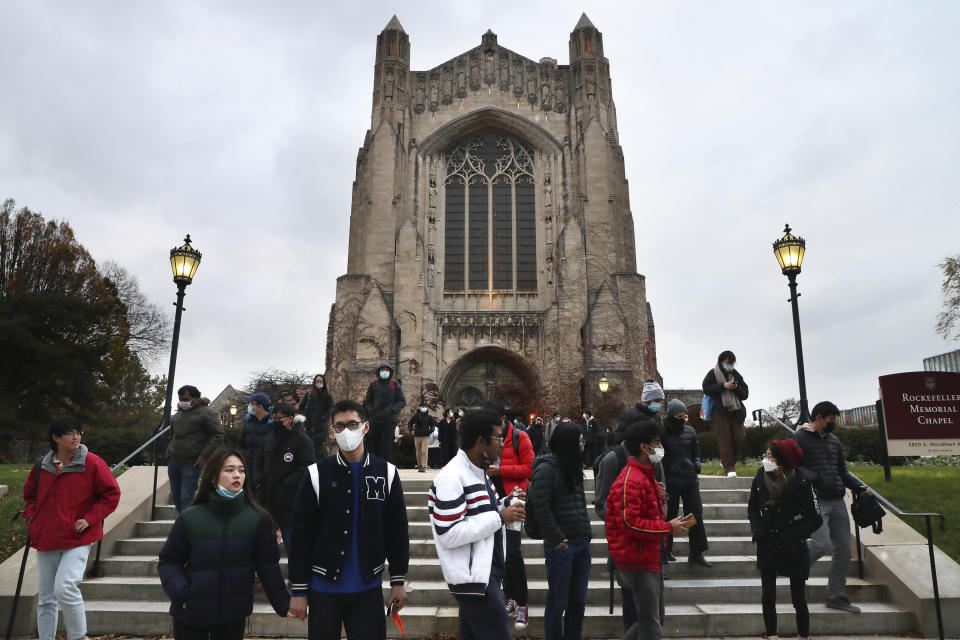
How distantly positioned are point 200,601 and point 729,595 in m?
4.93

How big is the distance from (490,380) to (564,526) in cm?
2353

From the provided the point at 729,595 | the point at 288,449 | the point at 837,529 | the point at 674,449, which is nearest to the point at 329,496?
the point at 288,449

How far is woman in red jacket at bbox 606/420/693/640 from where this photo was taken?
405 centimetres

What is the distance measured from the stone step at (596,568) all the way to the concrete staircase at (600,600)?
10 mm

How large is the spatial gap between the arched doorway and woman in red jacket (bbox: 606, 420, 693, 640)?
2268cm

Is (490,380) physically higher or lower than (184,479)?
higher

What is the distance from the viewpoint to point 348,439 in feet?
11.1

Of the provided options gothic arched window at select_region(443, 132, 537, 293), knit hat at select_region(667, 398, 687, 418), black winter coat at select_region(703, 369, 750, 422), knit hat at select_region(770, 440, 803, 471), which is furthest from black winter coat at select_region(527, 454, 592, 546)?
gothic arched window at select_region(443, 132, 537, 293)

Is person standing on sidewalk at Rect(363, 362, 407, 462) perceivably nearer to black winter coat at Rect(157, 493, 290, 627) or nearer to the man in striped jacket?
black winter coat at Rect(157, 493, 290, 627)

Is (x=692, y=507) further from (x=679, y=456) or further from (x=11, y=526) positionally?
(x=11, y=526)

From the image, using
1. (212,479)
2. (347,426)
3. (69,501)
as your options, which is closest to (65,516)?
(69,501)

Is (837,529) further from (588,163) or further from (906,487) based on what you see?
(588,163)

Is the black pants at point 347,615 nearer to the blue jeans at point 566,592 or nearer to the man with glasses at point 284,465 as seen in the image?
the blue jeans at point 566,592

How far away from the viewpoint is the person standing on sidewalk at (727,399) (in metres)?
8.94
